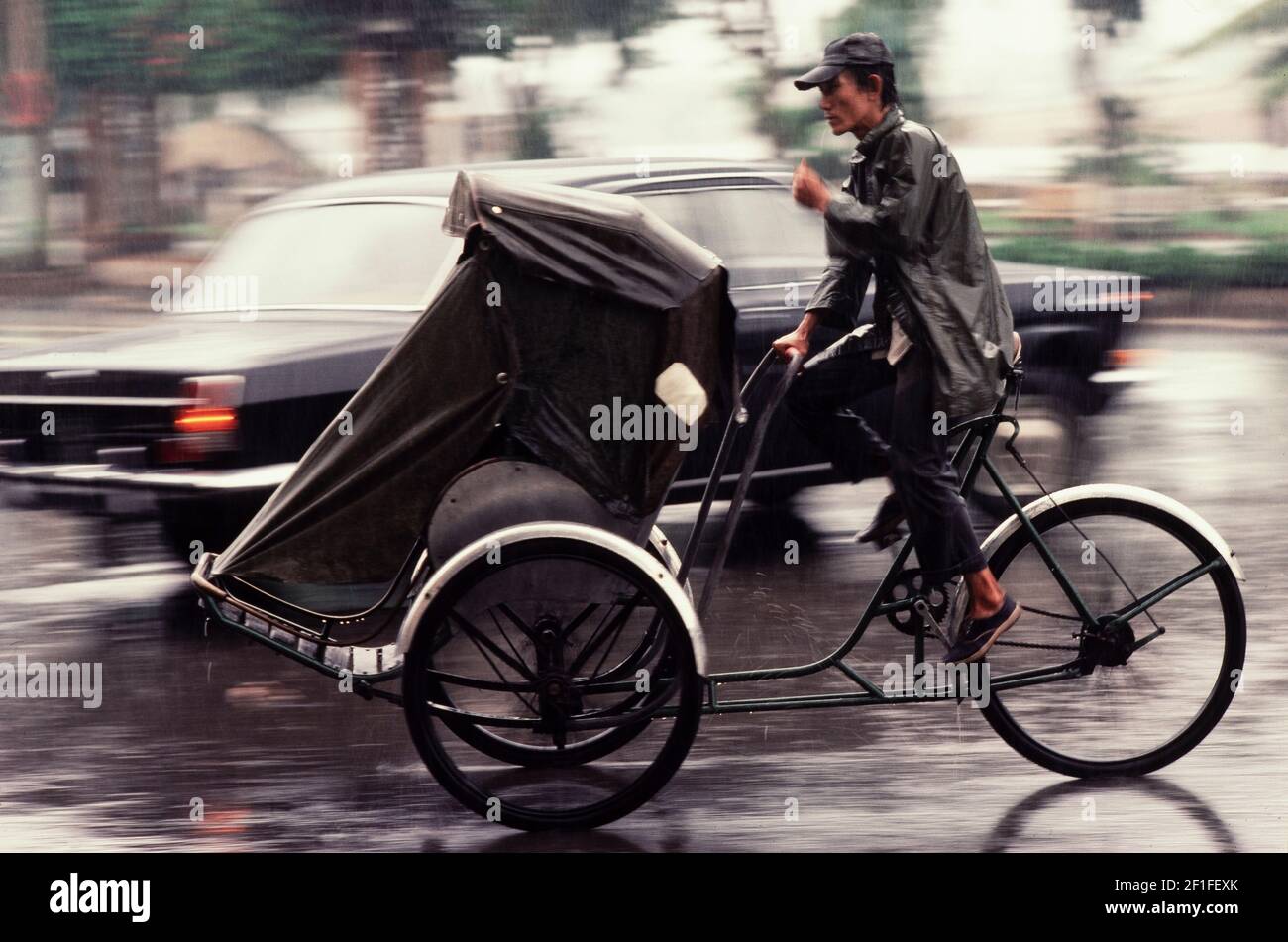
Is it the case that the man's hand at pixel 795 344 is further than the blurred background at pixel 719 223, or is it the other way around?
the blurred background at pixel 719 223

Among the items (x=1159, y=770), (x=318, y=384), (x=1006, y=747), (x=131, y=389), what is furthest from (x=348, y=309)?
(x=1159, y=770)

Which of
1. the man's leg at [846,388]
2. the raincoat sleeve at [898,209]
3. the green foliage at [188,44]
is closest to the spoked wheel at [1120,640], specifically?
the man's leg at [846,388]

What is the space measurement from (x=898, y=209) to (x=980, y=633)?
3.82 feet

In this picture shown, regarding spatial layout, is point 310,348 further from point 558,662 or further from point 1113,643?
point 1113,643

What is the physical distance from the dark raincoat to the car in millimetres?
845

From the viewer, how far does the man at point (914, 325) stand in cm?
463

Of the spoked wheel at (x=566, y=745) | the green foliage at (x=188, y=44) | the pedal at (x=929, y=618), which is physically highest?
the green foliage at (x=188, y=44)

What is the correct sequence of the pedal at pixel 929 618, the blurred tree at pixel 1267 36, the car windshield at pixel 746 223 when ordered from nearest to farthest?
1. the pedal at pixel 929 618
2. the car windshield at pixel 746 223
3. the blurred tree at pixel 1267 36

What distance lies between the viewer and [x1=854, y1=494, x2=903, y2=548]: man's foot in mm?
4875

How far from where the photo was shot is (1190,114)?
63.6ft

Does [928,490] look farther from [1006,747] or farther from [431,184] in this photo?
[431,184]

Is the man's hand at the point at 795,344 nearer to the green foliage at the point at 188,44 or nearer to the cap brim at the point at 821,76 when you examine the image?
the cap brim at the point at 821,76

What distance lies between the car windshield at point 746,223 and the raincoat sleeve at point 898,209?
2908mm

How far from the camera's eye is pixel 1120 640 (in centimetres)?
485
